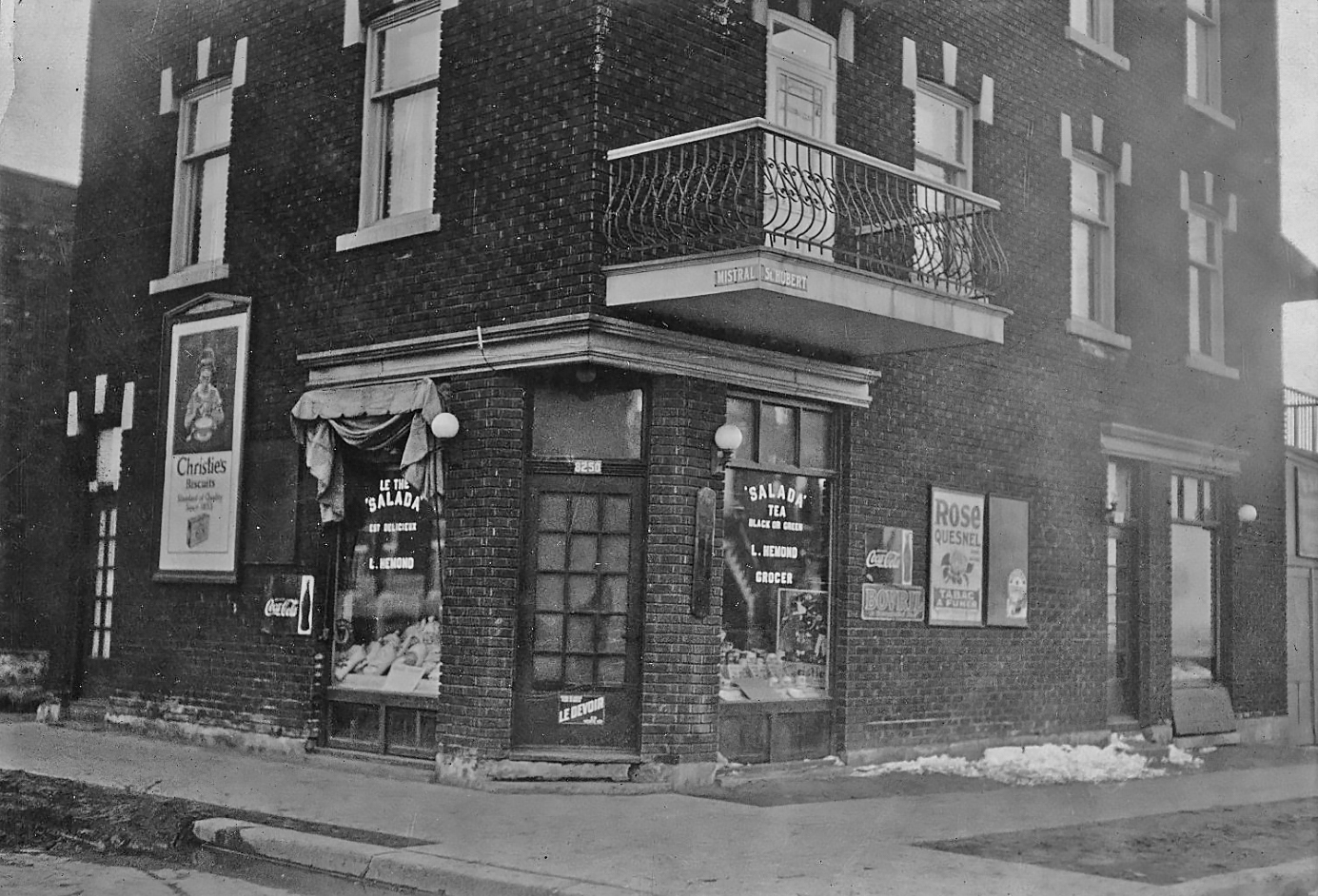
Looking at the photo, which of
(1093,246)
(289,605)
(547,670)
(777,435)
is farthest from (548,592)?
(1093,246)

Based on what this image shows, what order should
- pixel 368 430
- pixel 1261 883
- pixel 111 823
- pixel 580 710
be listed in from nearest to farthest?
pixel 1261 883, pixel 111 823, pixel 580 710, pixel 368 430

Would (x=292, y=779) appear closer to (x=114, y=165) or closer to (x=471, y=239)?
(x=471, y=239)

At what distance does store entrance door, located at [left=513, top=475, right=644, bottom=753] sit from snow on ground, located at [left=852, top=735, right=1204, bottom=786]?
2621 mm

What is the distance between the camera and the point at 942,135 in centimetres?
1422

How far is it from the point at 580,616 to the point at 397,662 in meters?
1.89

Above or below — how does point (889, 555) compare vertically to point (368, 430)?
below

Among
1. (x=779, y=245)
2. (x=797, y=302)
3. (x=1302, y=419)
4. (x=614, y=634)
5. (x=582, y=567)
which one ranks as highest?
(x=779, y=245)

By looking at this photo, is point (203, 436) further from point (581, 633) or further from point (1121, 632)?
point (1121, 632)

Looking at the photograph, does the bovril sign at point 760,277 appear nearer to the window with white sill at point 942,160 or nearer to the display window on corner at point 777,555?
the display window on corner at point 777,555

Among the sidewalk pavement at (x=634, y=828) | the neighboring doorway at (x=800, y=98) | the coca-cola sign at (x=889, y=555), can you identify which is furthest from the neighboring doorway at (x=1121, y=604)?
the neighboring doorway at (x=800, y=98)

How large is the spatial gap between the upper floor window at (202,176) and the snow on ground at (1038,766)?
8.32 metres

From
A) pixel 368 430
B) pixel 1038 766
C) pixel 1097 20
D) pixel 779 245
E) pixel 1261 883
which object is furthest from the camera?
pixel 1097 20

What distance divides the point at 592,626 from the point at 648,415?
5.75 ft

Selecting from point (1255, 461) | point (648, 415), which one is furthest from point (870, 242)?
point (1255, 461)
